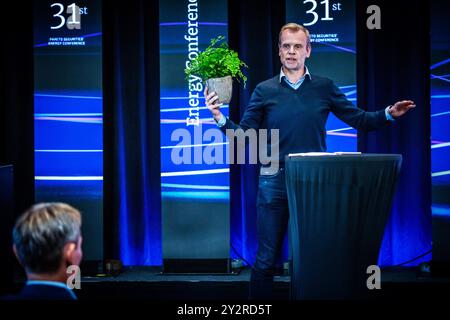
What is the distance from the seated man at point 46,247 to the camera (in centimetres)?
198

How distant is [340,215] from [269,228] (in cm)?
81

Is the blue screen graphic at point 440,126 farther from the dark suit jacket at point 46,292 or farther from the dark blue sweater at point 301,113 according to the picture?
the dark suit jacket at point 46,292

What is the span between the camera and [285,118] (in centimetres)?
402

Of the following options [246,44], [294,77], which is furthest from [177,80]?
[294,77]

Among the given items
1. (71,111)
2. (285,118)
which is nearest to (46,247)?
(285,118)

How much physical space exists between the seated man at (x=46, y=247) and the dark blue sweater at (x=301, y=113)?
2.10 metres

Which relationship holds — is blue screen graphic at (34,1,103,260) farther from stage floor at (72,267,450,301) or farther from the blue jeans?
the blue jeans

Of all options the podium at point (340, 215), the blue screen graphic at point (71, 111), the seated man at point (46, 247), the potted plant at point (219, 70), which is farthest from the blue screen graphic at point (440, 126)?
the seated man at point (46, 247)

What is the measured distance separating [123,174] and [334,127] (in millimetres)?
1814

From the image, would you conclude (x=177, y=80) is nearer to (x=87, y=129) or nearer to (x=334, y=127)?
(x=87, y=129)

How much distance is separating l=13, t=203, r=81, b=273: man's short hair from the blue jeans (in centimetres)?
202

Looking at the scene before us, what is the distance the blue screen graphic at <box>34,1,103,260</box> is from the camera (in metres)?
5.44

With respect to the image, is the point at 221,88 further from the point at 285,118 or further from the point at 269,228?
the point at 269,228

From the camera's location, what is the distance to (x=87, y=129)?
552 cm
